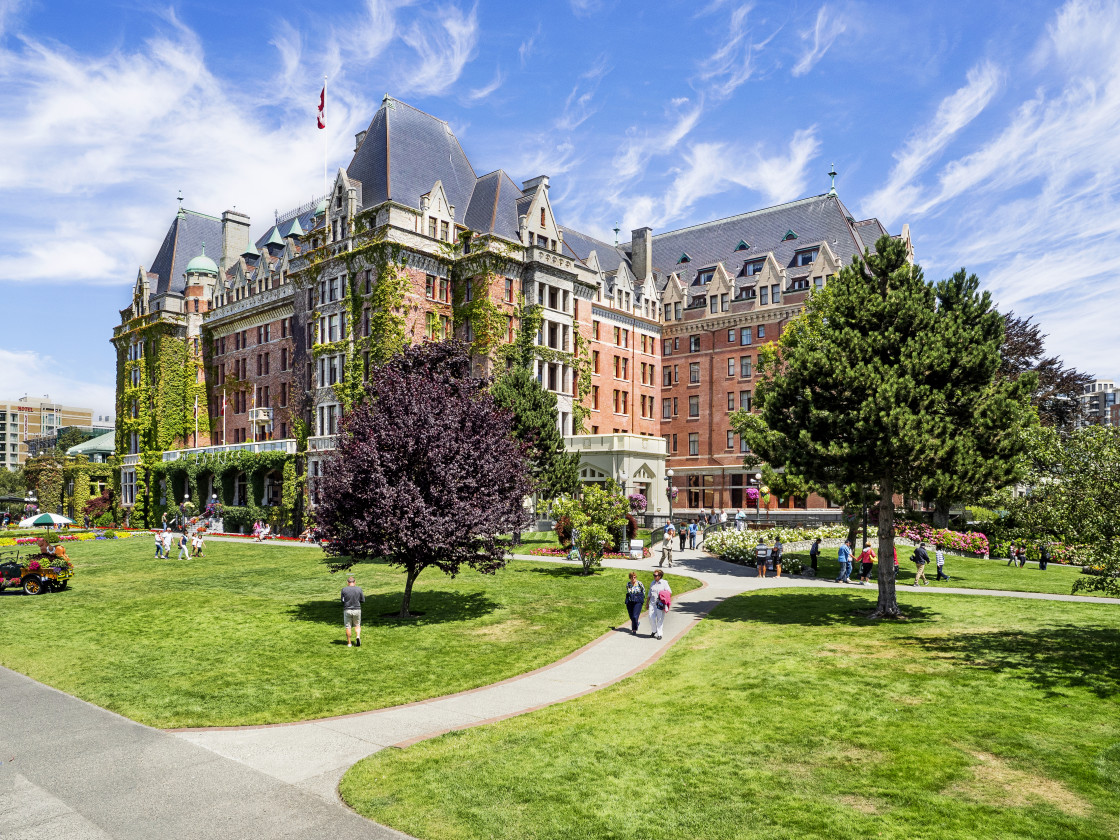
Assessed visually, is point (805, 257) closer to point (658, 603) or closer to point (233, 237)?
point (233, 237)

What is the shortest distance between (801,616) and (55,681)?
824 inches

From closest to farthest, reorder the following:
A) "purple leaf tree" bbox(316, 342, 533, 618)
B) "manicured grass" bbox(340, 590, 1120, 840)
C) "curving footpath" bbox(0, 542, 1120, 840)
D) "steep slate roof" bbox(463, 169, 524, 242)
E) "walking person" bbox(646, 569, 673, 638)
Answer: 1. "manicured grass" bbox(340, 590, 1120, 840)
2. "curving footpath" bbox(0, 542, 1120, 840)
3. "walking person" bbox(646, 569, 673, 638)
4. "purple leaf tree" bbox(316, 342, 533, 618)
5. "steep slate roof" bbox(463, 169, 524, 242)

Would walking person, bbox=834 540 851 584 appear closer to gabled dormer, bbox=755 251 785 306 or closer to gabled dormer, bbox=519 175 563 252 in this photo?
gabled dormer, bbox=519 175 563 252

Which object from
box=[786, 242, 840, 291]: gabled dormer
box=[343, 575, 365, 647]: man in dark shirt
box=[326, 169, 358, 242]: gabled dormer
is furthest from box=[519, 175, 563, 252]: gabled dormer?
box=[343, 575, 365, 647]: man in dark shirt

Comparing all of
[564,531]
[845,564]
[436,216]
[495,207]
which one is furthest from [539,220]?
[845,564]

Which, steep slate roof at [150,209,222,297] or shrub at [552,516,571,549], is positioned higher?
steep slate roof at [150,209,222,297]

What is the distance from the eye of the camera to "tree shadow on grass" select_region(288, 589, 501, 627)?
984 inches

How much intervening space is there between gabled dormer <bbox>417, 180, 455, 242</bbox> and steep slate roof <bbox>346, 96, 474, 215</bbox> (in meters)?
0.91

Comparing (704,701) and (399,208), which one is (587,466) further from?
(704,701)

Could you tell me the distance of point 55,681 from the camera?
17859mm

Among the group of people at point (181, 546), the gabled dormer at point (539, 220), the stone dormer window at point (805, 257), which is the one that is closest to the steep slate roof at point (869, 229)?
the stone dormer window at point (805, 257)

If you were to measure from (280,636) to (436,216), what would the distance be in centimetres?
3757

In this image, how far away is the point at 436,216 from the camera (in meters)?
53.9

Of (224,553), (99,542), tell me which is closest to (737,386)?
(224,553)
